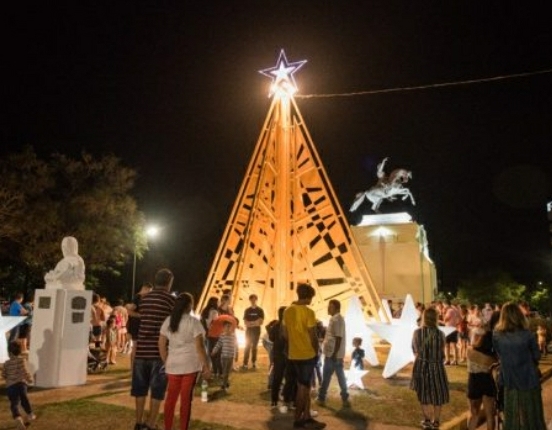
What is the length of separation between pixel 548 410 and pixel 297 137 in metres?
10.8

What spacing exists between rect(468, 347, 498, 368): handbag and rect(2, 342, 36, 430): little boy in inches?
222

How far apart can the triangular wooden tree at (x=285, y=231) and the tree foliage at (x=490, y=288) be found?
43862 millimetres

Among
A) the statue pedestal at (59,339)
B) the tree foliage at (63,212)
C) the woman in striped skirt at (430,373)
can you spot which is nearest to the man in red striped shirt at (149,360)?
the woman in striped skirt at (430,373)

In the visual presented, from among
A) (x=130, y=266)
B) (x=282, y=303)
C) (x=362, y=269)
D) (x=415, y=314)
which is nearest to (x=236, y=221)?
(x=282, y=303)

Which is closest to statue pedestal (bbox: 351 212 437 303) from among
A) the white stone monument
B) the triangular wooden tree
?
the triangular wooden tree

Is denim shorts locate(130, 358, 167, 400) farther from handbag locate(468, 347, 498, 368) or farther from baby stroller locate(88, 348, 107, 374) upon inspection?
baby stroller locate(88, 348, 107, 374)

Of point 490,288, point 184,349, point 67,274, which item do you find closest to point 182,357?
point 184,349

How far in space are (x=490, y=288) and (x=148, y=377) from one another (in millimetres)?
56233

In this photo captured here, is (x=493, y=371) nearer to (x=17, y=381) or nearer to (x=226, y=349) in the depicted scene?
(x=226, y=349)

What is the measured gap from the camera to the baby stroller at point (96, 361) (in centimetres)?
1181

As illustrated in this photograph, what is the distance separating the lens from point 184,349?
19.2ft

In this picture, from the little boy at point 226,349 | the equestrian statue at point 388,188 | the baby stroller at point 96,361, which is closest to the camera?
the little boy at point 226,349

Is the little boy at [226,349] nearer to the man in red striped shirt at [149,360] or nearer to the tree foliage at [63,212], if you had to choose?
the man in red striped shirt at [149,360]

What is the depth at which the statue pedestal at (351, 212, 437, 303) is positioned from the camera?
3331cm
